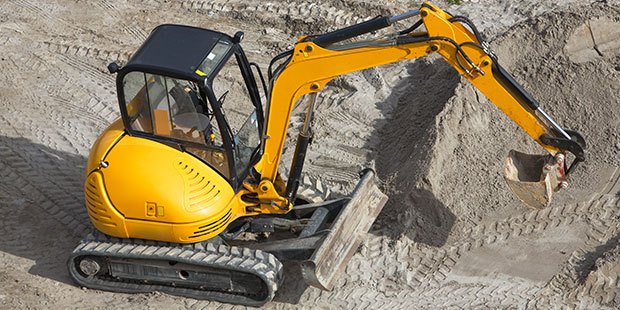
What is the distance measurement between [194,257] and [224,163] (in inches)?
33.7

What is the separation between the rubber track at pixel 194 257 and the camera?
758 centimetres

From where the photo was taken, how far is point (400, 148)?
9.73 metres

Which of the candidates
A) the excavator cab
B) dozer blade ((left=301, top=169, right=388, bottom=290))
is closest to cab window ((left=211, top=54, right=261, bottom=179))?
the excavator cab

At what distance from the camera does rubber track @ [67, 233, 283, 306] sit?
758cm

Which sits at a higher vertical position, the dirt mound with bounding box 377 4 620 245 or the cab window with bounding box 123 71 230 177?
the dirt mound with bounding box 377 4 620 245

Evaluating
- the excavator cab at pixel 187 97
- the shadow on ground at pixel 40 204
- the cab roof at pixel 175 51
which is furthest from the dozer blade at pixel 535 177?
the shadow on ground at pixel 40 204

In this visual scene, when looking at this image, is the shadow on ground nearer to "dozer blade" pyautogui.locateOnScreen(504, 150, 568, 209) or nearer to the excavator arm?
the excavator arm

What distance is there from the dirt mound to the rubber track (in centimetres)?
159

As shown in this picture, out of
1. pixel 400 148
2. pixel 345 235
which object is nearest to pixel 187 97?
pixel 345 235

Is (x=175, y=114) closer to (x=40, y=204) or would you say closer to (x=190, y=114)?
(x=190, y=114)

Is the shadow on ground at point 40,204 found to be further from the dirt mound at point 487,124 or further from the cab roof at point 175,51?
the dirt mound at point 487,124

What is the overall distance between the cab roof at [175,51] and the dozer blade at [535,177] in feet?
9.19

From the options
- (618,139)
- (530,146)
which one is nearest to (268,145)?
(530,146)

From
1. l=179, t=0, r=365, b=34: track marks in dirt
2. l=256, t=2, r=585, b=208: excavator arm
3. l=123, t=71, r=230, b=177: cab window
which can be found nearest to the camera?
l=256, t=2, r=585, b=208: excavator arm
